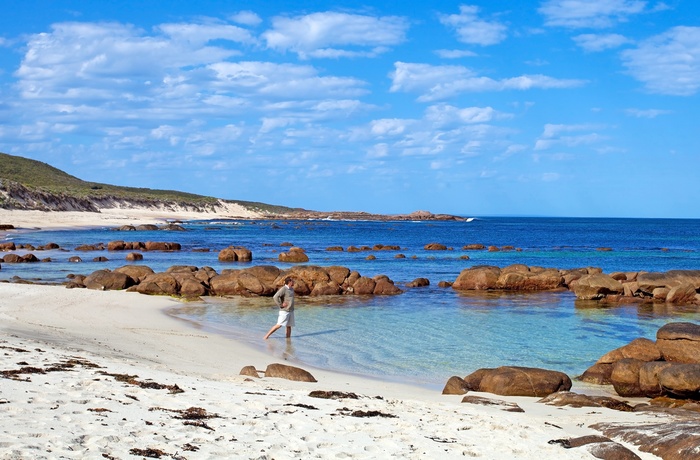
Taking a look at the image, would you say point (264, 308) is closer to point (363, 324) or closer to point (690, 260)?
point (363, 324)

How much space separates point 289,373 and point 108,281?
17494mm

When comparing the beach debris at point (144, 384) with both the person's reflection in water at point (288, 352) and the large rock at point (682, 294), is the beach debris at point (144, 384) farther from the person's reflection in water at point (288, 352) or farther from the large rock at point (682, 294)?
the large rock at point (682, 294)

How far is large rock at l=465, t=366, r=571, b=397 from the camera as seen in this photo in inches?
500

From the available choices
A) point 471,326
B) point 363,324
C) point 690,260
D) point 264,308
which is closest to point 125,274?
point 264,308

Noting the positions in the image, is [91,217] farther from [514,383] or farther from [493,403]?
[493,403]

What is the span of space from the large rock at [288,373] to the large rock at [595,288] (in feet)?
65.2

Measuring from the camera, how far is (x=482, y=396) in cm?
1216

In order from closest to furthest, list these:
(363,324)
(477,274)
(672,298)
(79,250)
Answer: (363,324) < (672,298) < (477,274) < (79,250)

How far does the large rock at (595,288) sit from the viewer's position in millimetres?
29391

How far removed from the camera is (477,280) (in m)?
33.0

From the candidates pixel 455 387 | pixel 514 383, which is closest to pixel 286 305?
pixel 455 387

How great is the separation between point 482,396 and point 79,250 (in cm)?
4531

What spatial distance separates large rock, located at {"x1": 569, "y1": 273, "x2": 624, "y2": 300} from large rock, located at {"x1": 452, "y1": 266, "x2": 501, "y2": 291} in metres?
4.40

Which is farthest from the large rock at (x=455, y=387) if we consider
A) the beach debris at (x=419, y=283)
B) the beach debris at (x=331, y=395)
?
the beach debris at (x=419, y=283)
